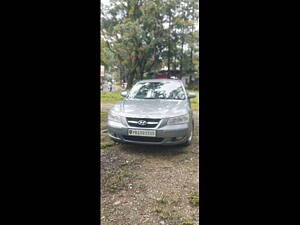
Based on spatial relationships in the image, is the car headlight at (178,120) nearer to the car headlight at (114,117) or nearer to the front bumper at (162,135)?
the front bumper at (162,135)

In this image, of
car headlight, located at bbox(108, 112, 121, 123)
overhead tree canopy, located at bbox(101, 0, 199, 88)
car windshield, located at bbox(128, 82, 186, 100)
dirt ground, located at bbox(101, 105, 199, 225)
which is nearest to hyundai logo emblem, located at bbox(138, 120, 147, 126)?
car headlight, located at bbox(108, 112, 121, 123)

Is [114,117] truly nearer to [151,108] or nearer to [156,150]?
[151,108]

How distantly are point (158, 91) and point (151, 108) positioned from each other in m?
0.56

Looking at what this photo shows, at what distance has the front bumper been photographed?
2.45 meters

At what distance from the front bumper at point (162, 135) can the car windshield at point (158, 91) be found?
27.4 inches

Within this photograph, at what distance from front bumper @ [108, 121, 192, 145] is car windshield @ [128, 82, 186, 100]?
70 centimetres

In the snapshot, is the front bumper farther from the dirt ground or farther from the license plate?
the dirt ground

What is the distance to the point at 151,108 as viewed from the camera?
267cm
